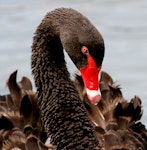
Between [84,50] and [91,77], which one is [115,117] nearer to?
[91,77]

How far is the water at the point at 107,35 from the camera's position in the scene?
8141 mm

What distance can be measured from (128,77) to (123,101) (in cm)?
207

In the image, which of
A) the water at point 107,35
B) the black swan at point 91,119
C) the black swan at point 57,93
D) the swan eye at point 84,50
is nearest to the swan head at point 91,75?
the swan eye at point 84,50

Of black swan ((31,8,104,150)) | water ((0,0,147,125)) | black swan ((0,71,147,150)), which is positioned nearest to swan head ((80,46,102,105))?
black swan ((31,8,104,150))

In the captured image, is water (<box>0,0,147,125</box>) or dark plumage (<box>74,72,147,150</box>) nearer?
dark plumage (<box>74,72,147,150</box>)

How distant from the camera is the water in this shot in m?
8.14

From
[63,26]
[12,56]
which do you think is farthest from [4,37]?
[63,26]

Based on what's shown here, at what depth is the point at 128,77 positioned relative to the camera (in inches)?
319

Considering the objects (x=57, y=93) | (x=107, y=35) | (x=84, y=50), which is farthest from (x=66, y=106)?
(x=107, y=35)

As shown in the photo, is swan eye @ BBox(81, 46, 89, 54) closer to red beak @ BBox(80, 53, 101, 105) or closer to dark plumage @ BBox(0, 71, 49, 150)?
red beak @ BBox(80, 53, 101, 105)

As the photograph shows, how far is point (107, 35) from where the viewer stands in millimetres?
9023

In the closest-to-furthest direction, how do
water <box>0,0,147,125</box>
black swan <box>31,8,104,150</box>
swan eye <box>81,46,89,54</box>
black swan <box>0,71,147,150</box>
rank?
swan eye <box>81,46,89,54</box> → black swan <box>31,8,104,150</box> → black swan <box>0,71,147,150</box> → water <box>0,0,147,125</box>

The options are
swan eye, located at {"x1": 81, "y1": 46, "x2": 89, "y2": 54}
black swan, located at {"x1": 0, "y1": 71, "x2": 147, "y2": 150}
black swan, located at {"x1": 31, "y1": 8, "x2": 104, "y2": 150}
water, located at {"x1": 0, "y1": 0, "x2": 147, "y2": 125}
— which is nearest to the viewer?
swan eye, located at {"x1": 81, "y1": 46, "x2": 89, "y2": 54}

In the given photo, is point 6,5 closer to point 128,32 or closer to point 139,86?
point 128,32
